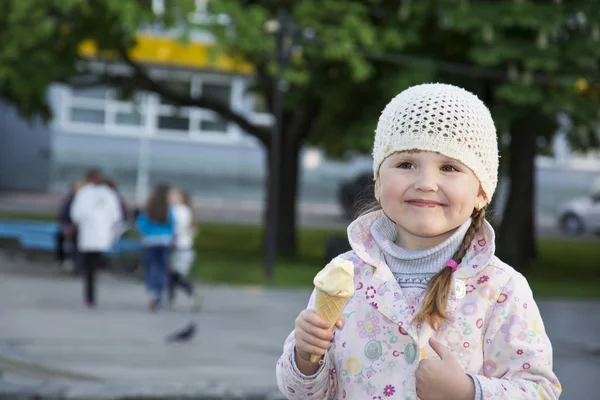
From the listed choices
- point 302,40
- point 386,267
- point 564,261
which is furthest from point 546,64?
point 386,267

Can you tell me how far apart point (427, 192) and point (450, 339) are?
36 centimetres

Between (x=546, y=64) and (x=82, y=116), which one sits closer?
(x=546, y=64)

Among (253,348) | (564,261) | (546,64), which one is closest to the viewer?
(253,348)

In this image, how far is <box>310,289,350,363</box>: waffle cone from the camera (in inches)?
122

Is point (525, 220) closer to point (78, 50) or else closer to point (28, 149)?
point (78, 50)

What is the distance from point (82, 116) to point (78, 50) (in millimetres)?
25984

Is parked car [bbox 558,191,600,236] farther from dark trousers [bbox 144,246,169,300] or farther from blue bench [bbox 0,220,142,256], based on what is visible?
dark trousers [bbox 144,246,169,300]

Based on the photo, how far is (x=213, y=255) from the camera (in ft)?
90.1

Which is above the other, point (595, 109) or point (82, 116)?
point (595, 109)

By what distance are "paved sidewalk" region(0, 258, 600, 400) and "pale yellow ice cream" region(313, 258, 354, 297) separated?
19.6 ft

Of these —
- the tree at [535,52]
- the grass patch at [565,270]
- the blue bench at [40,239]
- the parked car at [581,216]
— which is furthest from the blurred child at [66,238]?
the parked car at [581,216]

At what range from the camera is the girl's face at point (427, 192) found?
3.27 metres

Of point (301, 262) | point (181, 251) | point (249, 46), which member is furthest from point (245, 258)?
point (181, 251)

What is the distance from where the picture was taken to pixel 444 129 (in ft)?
10.8
